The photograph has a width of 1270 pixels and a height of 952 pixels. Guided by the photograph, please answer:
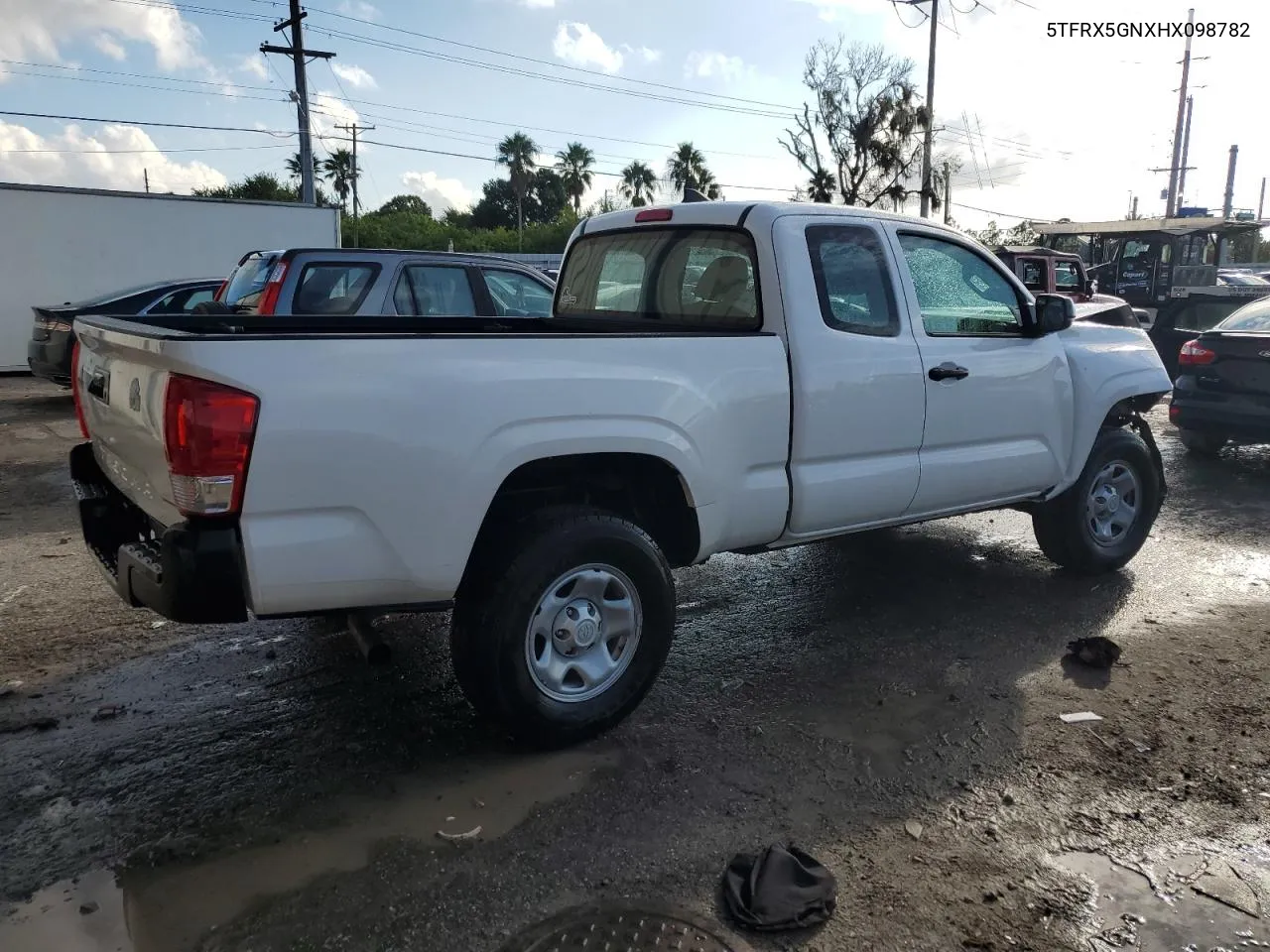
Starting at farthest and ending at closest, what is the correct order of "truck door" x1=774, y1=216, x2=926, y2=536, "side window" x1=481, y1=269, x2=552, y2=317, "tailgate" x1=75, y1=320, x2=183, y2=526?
"side window" x1=481, y1=269, x2=552, y2=317 < "truck door" x1=774, y1=216, x2=926, y2=536 < "tailgate" x1=75, y1=320, x2=183, y2=526

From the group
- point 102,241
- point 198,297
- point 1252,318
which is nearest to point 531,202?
point 102,241

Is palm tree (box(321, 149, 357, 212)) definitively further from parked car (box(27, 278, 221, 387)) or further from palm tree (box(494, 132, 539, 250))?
parked car (box(27, 278, 221, 387))

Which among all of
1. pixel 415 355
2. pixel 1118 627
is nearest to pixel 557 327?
pixel 415 355

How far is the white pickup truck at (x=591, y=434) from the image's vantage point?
282 centimetres

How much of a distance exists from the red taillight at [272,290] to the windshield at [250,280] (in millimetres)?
119

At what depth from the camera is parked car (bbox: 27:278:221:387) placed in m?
11.0

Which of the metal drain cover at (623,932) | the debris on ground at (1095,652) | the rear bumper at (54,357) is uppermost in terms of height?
the rear bumper at (54,357)

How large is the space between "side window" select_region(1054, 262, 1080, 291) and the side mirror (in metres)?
11.6

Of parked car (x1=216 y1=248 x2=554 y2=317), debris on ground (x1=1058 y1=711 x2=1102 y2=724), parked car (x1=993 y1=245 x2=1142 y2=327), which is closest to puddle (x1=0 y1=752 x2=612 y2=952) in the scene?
debris on ground (x1=1058 y1=711 x2=1102 y2=724)

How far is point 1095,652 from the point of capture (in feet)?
14.5

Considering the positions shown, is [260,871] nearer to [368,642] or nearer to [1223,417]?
[368,642]

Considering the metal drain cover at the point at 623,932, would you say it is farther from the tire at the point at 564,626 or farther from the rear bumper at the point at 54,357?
the rear bumper at the point at 54,357

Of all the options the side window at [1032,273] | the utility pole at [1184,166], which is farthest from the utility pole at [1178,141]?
the side window at [1032,273]

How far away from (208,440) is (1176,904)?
3043mm
